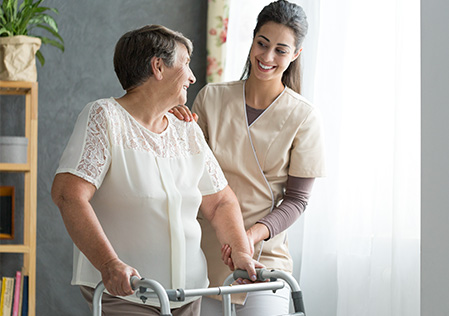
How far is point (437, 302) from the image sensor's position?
1.50m

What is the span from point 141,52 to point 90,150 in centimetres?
33

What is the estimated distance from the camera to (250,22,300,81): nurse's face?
2006mm

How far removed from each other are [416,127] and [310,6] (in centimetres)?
82

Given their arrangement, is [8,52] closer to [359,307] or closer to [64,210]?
[64,210]

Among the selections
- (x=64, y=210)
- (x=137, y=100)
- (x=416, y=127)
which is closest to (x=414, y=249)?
(x=416, y=127)

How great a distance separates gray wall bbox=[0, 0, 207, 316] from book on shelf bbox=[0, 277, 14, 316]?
1.17 ft

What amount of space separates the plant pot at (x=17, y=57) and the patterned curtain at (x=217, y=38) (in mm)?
903

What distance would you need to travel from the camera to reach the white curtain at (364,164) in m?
2.04

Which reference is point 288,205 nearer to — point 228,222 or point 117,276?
point 228,222

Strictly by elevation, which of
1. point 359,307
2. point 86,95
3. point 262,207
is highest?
point 86,95

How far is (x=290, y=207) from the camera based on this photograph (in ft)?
6.49

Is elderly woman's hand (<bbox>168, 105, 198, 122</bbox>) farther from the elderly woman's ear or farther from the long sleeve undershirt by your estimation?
the long sleeve undershirt

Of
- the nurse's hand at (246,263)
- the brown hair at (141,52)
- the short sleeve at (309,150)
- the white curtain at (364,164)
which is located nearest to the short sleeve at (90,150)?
the brown hair at (141,52)

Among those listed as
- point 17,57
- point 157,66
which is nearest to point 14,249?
point 17,57
